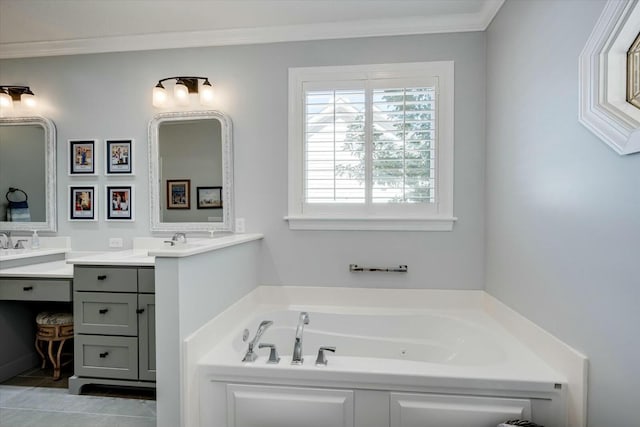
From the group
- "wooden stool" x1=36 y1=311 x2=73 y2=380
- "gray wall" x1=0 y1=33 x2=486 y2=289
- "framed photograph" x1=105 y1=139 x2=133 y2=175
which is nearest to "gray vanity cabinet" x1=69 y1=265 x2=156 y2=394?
"wooden stool" x1=36 y1=311 x2=73 y2=380

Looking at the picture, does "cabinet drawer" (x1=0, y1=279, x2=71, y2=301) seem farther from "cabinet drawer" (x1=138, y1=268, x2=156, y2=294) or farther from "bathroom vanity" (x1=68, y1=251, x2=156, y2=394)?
"cabinet drawer" (x1=138, y1=268, x2=156, y2=294)

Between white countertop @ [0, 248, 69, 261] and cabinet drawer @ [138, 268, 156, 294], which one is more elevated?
white countertop @ [0, 248, 69, 261]

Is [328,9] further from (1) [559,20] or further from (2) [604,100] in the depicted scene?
(2) [604,100]

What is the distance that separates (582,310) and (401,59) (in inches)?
77.8

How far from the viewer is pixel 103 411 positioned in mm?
2078

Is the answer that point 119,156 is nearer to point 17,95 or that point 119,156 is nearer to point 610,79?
point 17,95

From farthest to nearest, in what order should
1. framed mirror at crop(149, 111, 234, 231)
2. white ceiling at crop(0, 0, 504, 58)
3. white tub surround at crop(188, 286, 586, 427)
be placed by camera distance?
1. framed mirror at crop(149, 111, 234, 231)
2. white ceiling at crop(0, 0, 504, 58)
3. white tub surround at crop(188, 286, 586, 427)

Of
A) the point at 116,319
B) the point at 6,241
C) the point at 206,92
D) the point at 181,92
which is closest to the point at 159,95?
the point at 181,92

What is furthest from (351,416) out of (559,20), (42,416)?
A: (559,20)

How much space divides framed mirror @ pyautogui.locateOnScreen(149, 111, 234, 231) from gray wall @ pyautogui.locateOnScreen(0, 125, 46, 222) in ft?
3.28

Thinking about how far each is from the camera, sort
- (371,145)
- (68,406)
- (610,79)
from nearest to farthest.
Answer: (610,79) < (68,406) < (371,145)

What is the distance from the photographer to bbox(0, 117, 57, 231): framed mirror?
2852 mm

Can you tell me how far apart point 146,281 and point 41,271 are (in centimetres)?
88

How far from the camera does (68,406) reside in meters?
2.12
